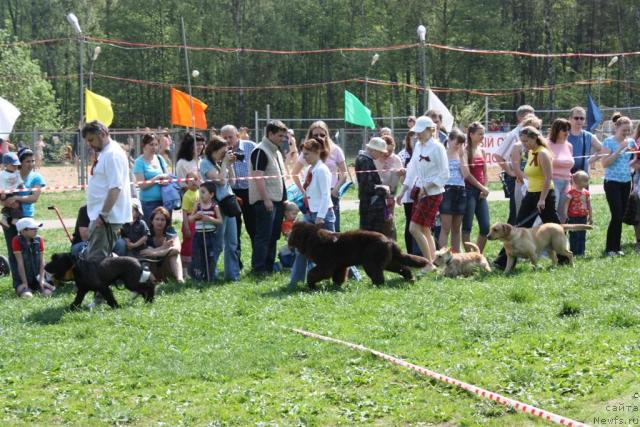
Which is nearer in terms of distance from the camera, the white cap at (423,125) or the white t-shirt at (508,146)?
the white cap at (423,125)

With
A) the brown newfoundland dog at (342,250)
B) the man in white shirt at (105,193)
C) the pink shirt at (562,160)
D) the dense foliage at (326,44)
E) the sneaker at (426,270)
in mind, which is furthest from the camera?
the dense foliage at (326,44)

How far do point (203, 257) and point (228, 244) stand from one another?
0.43 meters

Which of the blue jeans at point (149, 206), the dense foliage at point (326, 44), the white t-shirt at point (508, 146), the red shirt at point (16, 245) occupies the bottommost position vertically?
the red shirt at point (16, 245)

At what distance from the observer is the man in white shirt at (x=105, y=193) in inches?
347

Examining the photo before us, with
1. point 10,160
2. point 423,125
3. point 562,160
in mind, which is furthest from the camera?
point 562,160

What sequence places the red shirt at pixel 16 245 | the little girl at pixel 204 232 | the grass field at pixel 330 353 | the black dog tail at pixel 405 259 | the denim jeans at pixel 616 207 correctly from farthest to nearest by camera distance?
the denim jeans at pixel 616 207, the little girl at pixel 204 232, the red shirt at pixel 16 245, the black dog tail at pixel 405 259, the grass field at pixel 330 353

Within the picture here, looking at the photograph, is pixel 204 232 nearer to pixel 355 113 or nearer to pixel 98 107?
pixel 98 107

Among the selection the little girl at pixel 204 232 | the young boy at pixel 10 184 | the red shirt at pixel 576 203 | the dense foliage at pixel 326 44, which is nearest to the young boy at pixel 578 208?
the red shirt at pixel 576 203

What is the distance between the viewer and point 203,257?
11.2m

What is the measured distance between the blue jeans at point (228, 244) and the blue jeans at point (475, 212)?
292 centimetres

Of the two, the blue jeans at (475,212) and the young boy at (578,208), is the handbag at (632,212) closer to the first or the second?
→ the young boy at (578,208)

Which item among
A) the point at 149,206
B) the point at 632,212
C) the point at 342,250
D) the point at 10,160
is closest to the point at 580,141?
the point at 632,212

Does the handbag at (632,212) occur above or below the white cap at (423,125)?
below

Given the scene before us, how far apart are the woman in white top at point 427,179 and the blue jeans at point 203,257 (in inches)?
94.5
